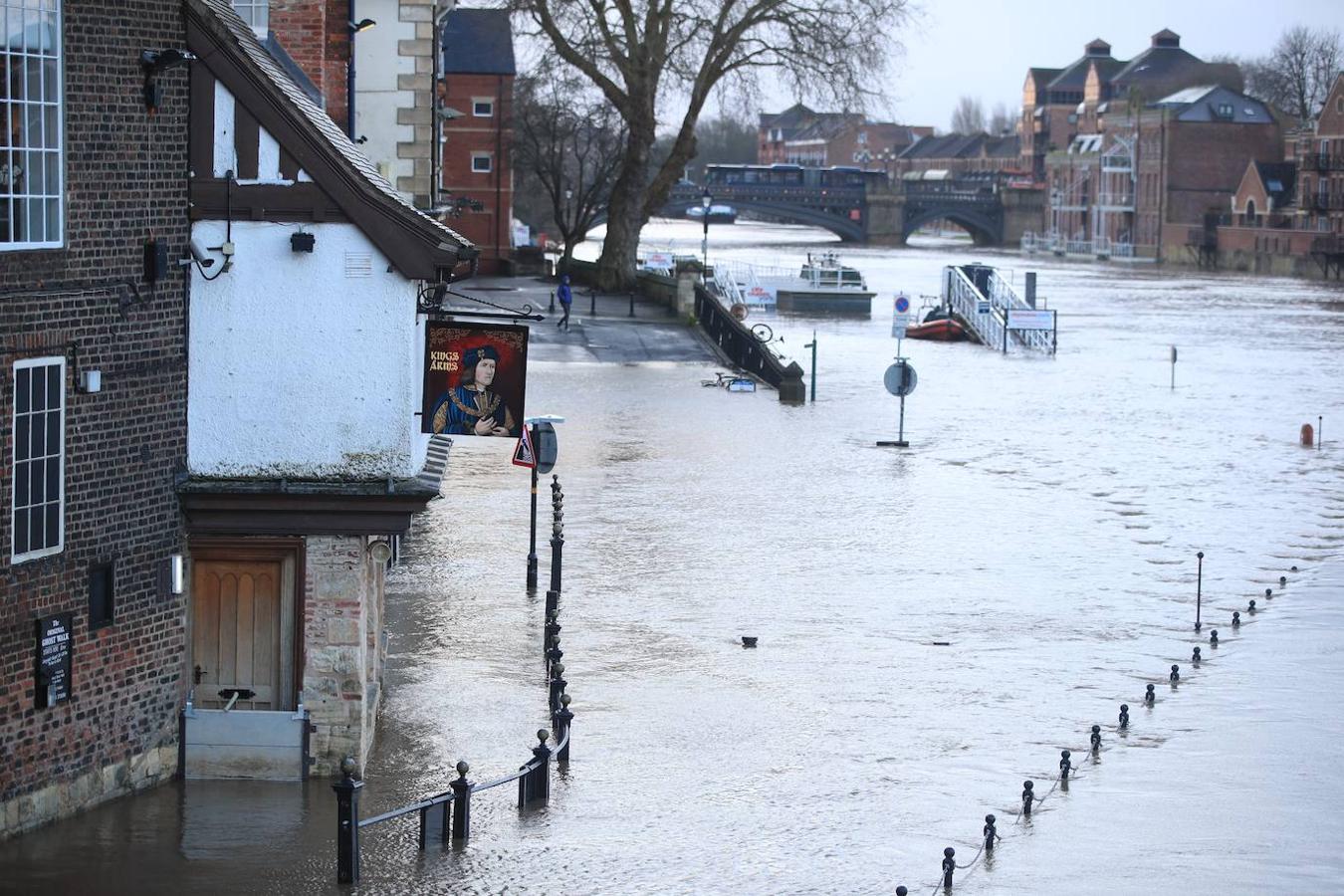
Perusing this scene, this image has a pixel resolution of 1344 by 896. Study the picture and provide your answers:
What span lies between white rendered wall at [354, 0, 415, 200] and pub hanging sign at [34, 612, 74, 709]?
15.6m

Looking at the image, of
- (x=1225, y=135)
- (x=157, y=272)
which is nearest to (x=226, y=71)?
(x=157, y=272)

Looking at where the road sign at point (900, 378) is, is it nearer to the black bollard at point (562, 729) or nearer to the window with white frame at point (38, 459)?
the black bollard at point (562, 729)

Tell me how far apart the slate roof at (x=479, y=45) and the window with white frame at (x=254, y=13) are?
51498mm

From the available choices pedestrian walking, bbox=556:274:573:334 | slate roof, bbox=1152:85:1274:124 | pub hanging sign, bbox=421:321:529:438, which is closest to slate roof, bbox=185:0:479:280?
pub hanging sign, bbox=421:321:529:438

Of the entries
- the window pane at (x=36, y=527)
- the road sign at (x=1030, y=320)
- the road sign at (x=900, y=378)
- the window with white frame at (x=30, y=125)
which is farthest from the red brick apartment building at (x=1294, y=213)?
the window pane at (x=36, y=527)

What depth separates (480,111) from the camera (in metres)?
74.4

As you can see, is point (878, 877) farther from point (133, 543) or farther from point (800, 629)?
point (800, 629)

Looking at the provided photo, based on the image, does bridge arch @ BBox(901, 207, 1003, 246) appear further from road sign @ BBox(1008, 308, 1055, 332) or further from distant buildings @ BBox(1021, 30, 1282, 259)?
road sign @ BBox(1008, 308, 1055, 332)

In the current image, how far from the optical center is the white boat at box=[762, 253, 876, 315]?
83.6m

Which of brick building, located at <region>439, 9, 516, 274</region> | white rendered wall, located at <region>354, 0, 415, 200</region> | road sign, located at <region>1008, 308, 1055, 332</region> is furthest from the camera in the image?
brick building, located at <region>439, 9, 516, 274</region>

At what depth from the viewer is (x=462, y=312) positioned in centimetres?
1800

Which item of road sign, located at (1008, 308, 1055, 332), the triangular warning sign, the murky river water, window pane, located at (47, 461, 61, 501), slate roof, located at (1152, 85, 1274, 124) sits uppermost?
slate roof, located at (1152, 85, 1274, 124)

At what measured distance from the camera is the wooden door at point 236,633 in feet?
50.5

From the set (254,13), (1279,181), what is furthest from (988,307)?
(1279,181)
